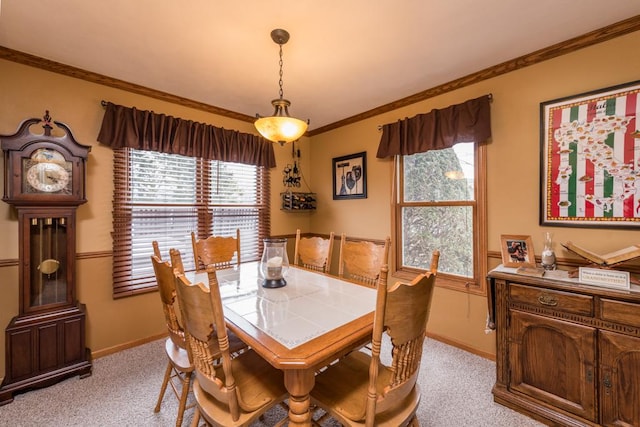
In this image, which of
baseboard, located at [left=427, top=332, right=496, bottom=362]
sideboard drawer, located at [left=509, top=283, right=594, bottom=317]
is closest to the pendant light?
sideboard drawer, located at [left=509, top=283, right=594, bottom=317]

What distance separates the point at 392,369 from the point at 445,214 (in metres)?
2.02

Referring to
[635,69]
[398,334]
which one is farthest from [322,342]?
[635,69]

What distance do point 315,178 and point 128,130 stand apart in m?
2.29

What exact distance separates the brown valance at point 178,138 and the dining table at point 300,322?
1529 millimetres

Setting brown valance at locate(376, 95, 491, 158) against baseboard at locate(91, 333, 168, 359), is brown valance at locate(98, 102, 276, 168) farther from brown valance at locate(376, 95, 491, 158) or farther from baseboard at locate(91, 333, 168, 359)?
baseboard at locate(91, 333, 168, 359)

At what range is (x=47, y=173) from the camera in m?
2.06

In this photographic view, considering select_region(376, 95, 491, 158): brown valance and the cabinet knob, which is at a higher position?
select_region(376, 95, 491, 158): brown valance

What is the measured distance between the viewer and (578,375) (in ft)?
5.26

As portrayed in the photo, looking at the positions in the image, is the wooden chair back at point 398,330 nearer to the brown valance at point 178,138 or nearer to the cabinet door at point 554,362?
the cabinet door at point 554,362

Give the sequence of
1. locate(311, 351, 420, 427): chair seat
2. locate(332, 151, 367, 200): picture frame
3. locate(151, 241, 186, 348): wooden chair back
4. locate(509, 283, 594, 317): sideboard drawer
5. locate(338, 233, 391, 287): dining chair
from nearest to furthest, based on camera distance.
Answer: locate(311, 351, 420, 427): chair seat, locate(151, 241, 186, 348): wooden chair back, locate(509, 283, 594, 317): sideboard drawer, locate(338, 233, 391, 287): dining chair, locate(332, 151, 367, 200): picture frame

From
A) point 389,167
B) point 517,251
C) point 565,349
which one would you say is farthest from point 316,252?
point 565,349

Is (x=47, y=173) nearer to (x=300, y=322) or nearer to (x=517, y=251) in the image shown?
(x=300, y=322)

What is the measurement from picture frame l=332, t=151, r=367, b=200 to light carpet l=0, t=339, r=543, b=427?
1.95m

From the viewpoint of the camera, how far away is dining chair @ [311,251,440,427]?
0.99 meters
